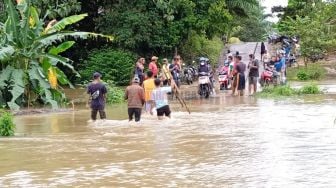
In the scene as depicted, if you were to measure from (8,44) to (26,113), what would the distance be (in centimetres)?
226

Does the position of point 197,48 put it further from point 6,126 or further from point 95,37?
point 6,126

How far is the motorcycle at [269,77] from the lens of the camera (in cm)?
2905

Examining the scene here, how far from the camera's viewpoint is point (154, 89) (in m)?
17.7

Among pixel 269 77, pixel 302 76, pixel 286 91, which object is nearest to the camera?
pixel 286 91

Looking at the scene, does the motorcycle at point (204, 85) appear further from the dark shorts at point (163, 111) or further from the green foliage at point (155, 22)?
the dark shorts at point (163, 111)

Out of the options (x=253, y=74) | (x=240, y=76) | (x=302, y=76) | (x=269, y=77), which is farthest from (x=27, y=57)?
(x=302, y=76)

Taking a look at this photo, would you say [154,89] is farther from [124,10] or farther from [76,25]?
[76,25]

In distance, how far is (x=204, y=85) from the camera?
2534 cm

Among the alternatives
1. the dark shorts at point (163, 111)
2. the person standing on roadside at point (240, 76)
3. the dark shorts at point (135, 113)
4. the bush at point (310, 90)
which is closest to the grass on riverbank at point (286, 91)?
the bush at point (310, 90)

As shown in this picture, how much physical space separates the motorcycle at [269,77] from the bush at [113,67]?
19.7 feet

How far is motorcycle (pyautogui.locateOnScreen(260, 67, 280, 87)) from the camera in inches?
1144

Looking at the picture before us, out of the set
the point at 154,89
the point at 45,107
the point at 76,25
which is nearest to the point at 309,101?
the point at 154,89

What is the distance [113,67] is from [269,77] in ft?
23.2

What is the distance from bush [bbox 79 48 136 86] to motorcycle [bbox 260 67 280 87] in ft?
19.7
